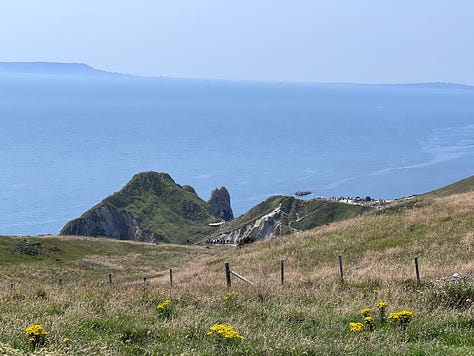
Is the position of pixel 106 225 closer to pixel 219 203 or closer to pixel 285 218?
pixel 285 218

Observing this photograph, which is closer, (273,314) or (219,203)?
(273,314)

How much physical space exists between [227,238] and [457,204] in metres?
107

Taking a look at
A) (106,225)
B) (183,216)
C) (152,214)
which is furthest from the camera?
(183,216)

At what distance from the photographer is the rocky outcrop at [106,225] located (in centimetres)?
14625

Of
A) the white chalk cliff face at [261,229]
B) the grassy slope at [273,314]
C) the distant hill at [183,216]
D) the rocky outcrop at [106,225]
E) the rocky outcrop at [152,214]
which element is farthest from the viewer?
the rocky outcrop at [152,214]

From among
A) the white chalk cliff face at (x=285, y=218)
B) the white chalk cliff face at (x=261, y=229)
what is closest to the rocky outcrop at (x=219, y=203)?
the white chalk cliff face at (x=285, y=218)

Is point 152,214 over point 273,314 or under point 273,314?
under

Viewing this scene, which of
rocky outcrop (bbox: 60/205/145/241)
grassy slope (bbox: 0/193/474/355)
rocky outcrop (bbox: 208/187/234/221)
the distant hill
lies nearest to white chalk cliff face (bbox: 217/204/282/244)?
the distant hill

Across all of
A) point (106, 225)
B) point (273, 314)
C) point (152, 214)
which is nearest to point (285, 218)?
point (106, 225)

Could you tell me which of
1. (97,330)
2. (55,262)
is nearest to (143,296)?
(97,330)

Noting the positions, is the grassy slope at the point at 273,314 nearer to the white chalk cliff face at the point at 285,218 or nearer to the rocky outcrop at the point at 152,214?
the white chalk cliff face at the point at 285,218

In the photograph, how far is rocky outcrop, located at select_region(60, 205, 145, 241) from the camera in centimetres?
14625

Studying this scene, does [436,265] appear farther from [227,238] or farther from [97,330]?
[227,238]

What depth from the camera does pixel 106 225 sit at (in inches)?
6073
